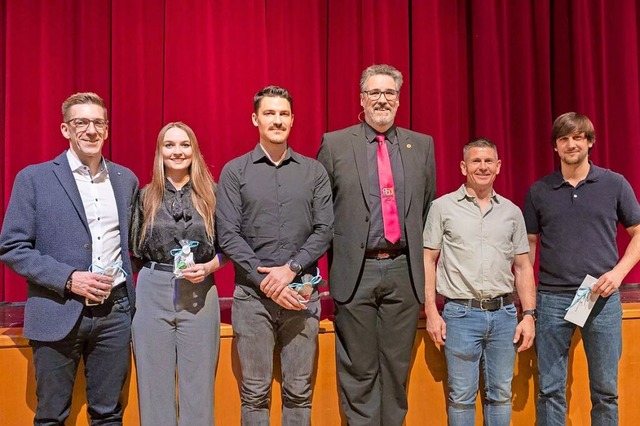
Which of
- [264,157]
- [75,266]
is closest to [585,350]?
[264,157]

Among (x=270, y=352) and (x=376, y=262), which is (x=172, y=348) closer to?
(x=270, y=352)

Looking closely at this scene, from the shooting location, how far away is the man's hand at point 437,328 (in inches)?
110

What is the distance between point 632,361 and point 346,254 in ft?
5.26

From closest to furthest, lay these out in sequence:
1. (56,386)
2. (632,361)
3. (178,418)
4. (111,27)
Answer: (56,386) < (178,418) < (632,361) < (111,27)

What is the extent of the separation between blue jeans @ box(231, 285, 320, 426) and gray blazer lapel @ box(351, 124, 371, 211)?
524mm

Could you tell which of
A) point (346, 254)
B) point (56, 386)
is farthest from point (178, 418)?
point (346, 254)

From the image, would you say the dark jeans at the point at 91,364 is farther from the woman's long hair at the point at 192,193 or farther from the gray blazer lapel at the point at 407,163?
the gray blazer lapel at the point at 407,163

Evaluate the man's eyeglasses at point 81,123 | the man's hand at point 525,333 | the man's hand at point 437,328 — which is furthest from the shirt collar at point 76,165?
the man's hand at point 525,333

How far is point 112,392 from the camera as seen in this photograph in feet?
8.30

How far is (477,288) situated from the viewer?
273cm

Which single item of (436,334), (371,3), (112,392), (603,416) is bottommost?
(603,416)

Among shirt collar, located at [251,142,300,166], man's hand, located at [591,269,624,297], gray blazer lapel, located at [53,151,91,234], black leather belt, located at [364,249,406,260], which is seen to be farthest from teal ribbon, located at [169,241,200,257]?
man's hand, located at [591,269,624,297]

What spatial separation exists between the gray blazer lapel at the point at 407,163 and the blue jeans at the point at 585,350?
0.78m

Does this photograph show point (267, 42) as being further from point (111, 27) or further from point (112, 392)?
point (112, 392)
